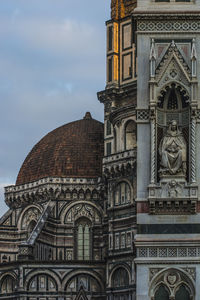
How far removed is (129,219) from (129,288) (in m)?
4.31

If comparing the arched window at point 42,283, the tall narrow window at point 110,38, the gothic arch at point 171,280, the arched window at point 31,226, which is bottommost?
the gothic arch at point 171,280

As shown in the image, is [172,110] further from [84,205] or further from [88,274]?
[84,205]

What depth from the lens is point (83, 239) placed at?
70.2 meters

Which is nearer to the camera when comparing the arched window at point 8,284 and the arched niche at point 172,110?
the arched niche at point 172,110

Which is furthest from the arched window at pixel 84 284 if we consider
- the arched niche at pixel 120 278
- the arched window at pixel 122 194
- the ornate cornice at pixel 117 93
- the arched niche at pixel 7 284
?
the ornate cornice at pixel 117 93

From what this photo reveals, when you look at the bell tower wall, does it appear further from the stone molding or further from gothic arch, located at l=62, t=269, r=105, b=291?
gothic arch, located at l=62, t=269, r=105, b=291

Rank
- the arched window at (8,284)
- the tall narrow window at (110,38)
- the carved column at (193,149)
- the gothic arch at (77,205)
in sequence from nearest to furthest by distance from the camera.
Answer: the carved column at (193,149)
the arched window at (8,284)
the tall narrow window at (110,38)
the gothic arch at (77,205)

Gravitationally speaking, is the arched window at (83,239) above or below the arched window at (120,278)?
above

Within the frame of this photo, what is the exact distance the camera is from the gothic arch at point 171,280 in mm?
28078

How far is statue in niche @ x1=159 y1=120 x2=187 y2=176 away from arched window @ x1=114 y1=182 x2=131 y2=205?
3548cm

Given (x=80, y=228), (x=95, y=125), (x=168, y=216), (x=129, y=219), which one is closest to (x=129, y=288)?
(x=129, y=219)

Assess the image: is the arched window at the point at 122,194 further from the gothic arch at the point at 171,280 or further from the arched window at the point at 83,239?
the gothic arch at the point at 171,280

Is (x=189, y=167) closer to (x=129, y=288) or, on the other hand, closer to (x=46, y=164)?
(x=129, y=288)

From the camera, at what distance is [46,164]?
72.3m
